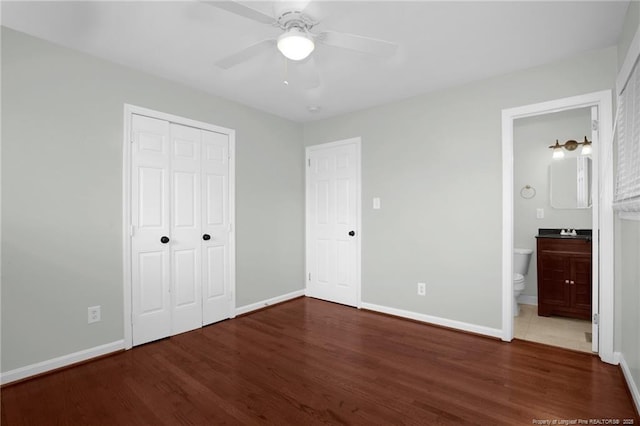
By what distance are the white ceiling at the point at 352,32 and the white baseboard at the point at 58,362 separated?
2399 millimetres

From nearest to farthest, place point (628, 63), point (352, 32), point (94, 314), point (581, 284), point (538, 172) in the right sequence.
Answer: point (628, 63) < point (352, 32) < point (94, 314) < point (581, 284) < point (538, 172)

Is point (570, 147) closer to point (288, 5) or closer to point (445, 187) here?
point (445, 187)

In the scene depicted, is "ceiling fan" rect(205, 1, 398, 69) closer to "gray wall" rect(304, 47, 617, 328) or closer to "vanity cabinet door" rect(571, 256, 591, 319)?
"gray wall" rect(304, 47, 617, 328)

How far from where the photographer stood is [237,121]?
3648 millimetres

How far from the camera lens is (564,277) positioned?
348cm

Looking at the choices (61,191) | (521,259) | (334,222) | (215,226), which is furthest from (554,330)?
(61,191)

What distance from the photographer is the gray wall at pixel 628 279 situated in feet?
6.24

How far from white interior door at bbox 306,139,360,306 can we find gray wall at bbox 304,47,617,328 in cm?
15

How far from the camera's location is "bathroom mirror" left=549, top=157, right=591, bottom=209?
3.79m

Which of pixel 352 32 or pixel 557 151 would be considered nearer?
pixel 352 32

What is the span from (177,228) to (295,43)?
7.00 feet

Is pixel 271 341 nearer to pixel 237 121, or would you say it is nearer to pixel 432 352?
pixel 432 352

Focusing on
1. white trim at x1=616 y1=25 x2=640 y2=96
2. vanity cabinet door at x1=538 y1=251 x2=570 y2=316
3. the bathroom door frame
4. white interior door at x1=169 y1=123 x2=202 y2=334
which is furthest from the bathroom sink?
white interior door at x1=169 y1=123 x2=202 y2=334

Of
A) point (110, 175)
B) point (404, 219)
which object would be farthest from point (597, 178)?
point (110, 175)
